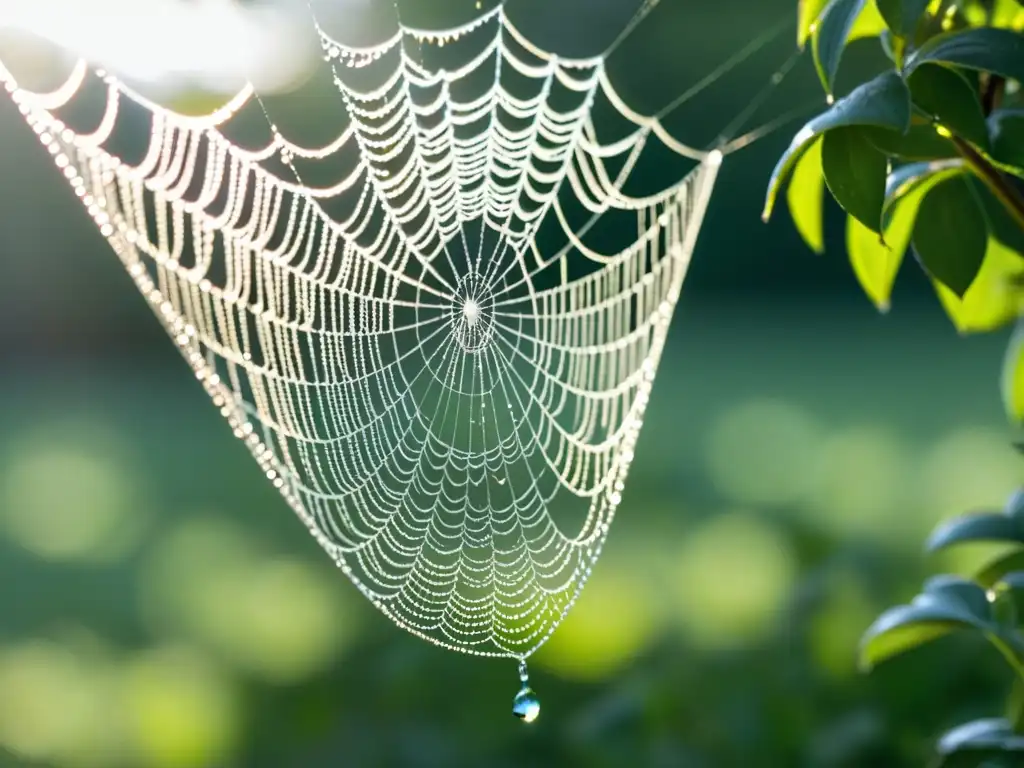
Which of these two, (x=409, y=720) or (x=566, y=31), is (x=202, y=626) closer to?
(x=409, y=720)

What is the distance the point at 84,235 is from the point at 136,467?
4.09ft

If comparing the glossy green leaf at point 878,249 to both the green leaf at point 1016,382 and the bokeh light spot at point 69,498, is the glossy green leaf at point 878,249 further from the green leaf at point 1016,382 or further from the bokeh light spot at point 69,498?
the bokeh light spot at point 69,498

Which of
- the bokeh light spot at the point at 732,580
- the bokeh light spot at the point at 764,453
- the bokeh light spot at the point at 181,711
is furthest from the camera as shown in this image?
the bokeh light spot at the point at 764,453

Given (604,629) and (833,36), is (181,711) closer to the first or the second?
(604,629)

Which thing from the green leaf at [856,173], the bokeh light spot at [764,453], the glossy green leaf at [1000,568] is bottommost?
the glossy green leaf at [1000,568]

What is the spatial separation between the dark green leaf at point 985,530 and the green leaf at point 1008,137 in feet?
1.11

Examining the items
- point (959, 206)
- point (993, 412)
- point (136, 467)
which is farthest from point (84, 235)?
point (959, 206)

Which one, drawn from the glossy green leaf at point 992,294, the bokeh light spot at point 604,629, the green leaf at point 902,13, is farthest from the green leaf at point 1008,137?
the bokeh light spot at point 604,629

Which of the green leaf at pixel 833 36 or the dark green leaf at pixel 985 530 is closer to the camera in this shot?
the green leaf at pixel 833 36

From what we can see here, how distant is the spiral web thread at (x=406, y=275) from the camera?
93cm

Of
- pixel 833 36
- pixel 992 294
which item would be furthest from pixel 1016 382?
pixel 833 36

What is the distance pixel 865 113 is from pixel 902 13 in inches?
3.5

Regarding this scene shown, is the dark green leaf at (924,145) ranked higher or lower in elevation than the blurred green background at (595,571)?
lower

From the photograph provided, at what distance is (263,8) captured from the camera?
1.44 metres
